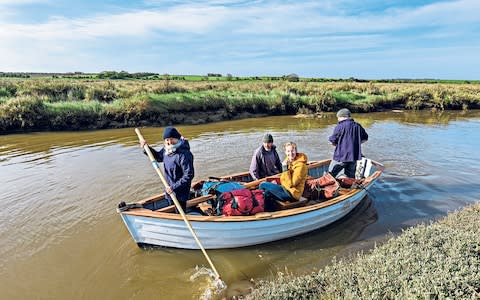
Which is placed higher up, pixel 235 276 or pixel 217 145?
pixel 217 145

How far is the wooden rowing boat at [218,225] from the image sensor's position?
16.3ft

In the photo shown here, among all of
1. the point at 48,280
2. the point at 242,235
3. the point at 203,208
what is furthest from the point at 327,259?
the point at 48,280

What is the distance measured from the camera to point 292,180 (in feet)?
19.5

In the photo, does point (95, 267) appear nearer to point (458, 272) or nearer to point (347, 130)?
point (458, 272)

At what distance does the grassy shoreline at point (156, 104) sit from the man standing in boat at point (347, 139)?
13.6 meters

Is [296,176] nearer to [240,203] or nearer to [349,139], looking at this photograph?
[240,203]

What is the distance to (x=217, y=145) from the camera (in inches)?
527

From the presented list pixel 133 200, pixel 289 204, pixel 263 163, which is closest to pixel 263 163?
pixel 263 163

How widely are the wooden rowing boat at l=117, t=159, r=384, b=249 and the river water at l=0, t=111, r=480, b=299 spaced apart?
0.20m

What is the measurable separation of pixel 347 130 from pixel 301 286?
4155 mm

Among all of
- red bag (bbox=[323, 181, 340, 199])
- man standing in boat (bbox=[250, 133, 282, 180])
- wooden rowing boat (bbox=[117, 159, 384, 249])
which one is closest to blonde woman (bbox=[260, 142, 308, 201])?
wooden rowing boat (bbox=[117, 159, 384, 249])

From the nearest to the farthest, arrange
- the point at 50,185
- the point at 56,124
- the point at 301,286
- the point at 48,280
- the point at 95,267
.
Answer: the point at 301,286
the point at 48,280
the point at 95,267
the point at 50,185
the point at 56,124

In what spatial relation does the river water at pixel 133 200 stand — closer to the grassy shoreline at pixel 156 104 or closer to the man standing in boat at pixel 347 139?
the man standing in boat at pixel 347 139

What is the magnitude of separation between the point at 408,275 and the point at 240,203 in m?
2.73
